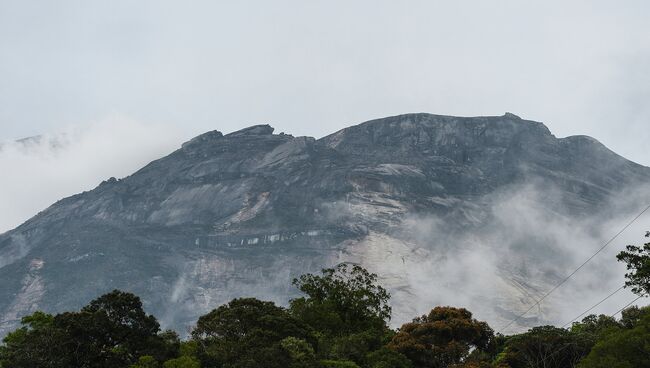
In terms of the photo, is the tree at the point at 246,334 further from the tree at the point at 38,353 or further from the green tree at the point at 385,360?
the tree at the point at 38,353

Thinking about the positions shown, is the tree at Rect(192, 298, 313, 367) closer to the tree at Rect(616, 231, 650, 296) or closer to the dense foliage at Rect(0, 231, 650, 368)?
the dense foliage at Rect(0, 231, 650, 368)

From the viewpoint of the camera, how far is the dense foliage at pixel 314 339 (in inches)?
2327

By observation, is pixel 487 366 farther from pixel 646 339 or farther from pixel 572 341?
pixel 646 339

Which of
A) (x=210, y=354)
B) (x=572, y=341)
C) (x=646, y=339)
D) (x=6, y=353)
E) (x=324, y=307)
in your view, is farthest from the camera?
(x=324, y=307)

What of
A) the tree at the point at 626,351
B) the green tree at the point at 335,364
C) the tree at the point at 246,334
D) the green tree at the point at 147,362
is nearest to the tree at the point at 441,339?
the tree at the point at 246,334

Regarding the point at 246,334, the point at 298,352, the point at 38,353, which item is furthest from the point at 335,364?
the point at 38,353

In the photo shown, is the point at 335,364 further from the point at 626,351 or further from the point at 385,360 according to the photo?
the point at 626,351

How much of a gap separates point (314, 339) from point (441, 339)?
81.2 feet

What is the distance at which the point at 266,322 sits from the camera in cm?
7506

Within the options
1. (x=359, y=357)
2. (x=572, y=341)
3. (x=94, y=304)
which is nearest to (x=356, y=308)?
(x=359, y=357)

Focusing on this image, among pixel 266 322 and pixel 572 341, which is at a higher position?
pixel 266 322

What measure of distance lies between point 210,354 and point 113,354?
10.0 metres

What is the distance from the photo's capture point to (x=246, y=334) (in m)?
72.5

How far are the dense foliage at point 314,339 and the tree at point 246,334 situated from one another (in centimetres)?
10
